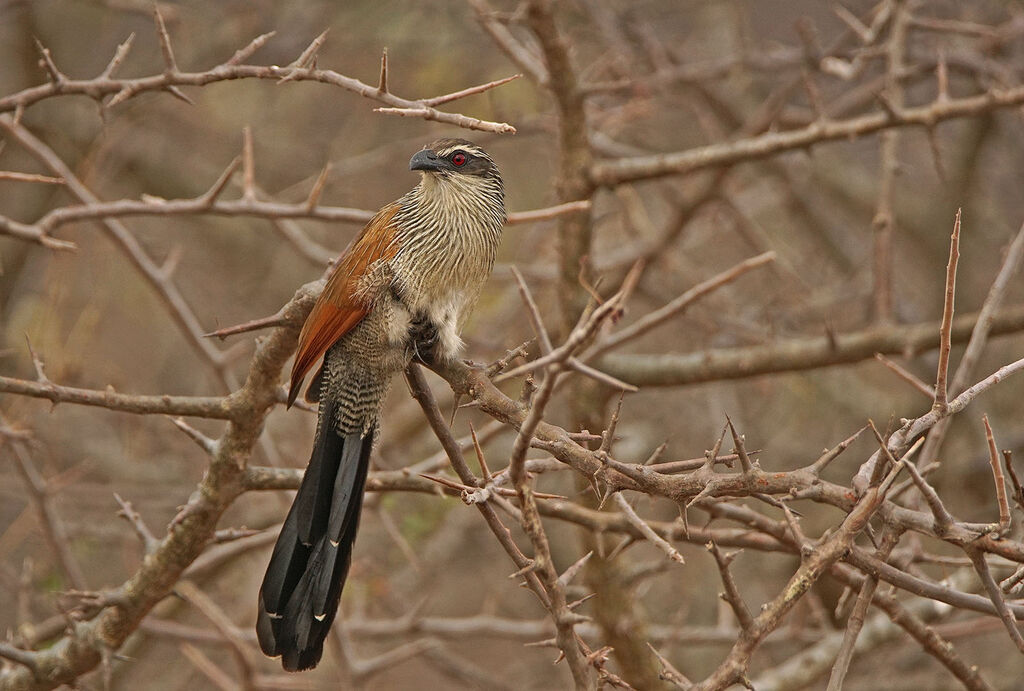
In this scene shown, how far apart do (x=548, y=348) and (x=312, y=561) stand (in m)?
1.23

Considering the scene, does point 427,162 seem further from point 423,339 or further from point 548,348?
point 548,348

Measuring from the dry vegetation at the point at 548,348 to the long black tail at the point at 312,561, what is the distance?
9 centimetres

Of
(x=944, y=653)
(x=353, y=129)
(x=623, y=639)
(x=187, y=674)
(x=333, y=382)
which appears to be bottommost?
(x=944, y=653)

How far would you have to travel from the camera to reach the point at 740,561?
522cm

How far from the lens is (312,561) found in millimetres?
2596

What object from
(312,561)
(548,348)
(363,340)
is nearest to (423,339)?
(363,340)

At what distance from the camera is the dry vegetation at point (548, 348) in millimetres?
2320

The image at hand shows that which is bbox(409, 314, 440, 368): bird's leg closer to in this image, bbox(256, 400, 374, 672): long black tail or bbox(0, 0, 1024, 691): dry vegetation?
bbox(0, 0, 1024, 691): dry vegetation

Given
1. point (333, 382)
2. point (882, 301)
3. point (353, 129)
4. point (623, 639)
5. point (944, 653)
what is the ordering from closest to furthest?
point (944, 653) < point (333, 382) < point (623, 639) < point (882, 301) < point (353, 129)

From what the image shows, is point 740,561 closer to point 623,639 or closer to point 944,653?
point 623,639

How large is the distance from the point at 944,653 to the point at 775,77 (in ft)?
14.8

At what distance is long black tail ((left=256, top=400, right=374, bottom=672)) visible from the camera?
Result: 2.52 m

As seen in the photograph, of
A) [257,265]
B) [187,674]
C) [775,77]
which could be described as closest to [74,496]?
[187,674]

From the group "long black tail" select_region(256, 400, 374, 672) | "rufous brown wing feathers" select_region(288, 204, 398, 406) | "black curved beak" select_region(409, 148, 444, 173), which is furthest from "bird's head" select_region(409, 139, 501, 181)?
"long black tail" select_region(256, 400, 374, 672)
